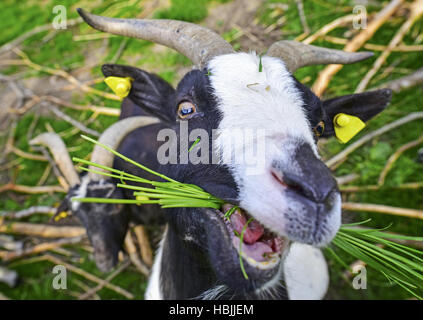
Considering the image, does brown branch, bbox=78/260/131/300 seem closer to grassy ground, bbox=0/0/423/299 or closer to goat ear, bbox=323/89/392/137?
grassy ground, bbox=0/0/423/299

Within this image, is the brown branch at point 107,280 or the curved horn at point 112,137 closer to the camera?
the curved horn at point 112,137

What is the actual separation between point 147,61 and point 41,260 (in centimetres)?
382

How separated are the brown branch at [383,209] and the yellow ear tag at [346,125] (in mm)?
1638

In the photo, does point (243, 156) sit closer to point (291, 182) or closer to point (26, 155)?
point (291, 182)

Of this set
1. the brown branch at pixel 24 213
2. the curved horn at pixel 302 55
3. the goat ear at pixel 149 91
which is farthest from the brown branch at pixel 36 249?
the curved horn at pixel 302 55

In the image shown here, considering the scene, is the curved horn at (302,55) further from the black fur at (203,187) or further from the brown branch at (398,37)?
the brown branch at (398,37)

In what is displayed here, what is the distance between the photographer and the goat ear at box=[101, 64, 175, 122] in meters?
2.56

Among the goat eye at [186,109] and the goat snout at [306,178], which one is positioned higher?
the goat eye at [186,109]

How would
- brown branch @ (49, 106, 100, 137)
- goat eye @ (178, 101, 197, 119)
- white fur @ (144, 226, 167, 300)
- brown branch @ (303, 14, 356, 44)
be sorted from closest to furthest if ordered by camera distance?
1. goat eye @ (178, 101, 197, 119)
2. white fur @ (144, 226, 167, 300)
3. brown branch @ (49, 106, 100, 137)
4. brown branch @ (303, 14, 356, 44)

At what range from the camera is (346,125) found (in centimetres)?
250

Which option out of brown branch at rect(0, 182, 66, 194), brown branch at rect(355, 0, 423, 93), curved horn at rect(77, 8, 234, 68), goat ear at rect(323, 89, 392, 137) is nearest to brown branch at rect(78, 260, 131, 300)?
brown branch at rect(0, 182, 66, 194)

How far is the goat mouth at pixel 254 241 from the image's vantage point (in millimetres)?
1634

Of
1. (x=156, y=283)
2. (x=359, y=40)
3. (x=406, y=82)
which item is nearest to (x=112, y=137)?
(x=156, y=283)

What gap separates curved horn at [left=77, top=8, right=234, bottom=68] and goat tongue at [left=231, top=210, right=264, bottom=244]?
3.57ft
